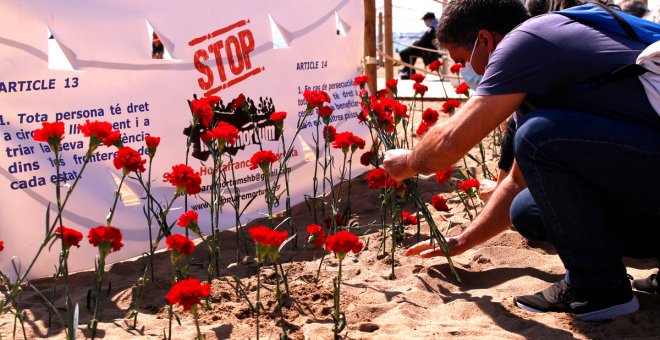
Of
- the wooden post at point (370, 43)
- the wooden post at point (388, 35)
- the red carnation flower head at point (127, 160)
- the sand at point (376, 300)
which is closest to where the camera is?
the red carnation flower head at point (127, 160)

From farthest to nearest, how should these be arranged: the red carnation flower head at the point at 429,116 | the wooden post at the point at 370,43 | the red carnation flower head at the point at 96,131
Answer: the wooden post at the point at 370,43 → the red carnation flower head at the point at 429,116 → the red carnation flower head at the point at 96,131

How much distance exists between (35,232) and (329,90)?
2024mm

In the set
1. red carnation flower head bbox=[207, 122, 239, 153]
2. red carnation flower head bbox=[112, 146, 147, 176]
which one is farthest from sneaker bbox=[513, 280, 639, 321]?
red carnation flower head bbox=[112, 146, 147, 176]

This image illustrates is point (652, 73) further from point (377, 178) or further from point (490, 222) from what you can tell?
point (377, 178)

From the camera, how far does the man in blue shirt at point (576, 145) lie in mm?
2334

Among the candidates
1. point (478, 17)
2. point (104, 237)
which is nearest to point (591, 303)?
point (478, 17)

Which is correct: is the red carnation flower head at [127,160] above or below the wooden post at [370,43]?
below

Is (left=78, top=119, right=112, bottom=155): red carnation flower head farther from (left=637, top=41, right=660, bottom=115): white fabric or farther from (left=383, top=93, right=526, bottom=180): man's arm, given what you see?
(left=637, top=41, right=660, bottom=115): white fabric

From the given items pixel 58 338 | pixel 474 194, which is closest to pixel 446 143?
pixel 474 194

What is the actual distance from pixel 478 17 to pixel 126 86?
162 centimetres

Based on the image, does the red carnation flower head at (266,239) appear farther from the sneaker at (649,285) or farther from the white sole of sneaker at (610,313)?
the sneaker at (649,285)

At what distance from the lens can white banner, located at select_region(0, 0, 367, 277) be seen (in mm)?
3105

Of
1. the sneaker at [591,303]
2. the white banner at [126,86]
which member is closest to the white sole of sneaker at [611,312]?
the sneaker at [591,303]

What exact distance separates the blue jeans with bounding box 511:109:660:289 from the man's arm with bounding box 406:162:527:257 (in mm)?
331
